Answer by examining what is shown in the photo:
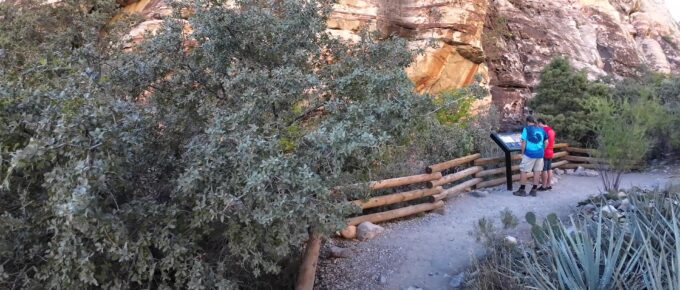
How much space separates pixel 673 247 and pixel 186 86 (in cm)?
499

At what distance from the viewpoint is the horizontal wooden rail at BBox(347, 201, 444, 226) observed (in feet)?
24.5

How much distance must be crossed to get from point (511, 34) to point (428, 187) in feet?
42.6

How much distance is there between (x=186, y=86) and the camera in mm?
5102

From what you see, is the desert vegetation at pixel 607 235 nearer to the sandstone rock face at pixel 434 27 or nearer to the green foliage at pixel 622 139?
the green foliage at pixel 622 139

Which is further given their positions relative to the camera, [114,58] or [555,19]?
[555,19]

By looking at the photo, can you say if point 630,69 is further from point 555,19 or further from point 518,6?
point 518,6

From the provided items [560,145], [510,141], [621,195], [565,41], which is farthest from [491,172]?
[565,41]

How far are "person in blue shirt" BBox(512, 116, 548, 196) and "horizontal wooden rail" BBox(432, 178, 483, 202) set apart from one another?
95 centimetres

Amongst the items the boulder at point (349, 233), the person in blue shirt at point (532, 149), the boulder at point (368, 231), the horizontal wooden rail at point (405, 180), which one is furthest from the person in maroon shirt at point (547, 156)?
the boulder at point (349, 233)

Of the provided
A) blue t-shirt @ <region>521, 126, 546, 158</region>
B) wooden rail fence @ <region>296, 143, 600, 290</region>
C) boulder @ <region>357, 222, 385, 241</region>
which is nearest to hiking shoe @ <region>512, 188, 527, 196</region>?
blue t-shirt @ <region>521, 126, 546, 158</region>

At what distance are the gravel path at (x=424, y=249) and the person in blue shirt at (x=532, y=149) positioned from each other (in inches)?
21.4

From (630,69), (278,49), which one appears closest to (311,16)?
(278,49)

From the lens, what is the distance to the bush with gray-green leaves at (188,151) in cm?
334

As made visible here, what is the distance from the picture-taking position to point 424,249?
22.4ft
